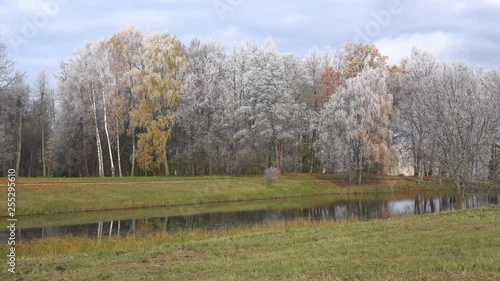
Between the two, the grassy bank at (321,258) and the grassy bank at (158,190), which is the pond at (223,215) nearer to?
the grassy bank at (158,190)

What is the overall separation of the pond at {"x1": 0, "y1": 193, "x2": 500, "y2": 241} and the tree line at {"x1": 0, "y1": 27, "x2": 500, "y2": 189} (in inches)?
334

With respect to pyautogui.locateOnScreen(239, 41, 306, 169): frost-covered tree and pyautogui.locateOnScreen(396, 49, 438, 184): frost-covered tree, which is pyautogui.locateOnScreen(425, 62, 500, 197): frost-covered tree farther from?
pyautogui.locateOnScreen(239, 41, 306, 169): frost-covered tree

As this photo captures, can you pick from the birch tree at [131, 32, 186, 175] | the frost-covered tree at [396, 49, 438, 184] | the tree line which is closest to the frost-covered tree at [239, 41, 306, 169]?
the tree line

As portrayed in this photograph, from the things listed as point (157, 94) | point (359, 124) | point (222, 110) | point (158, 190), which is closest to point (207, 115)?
point (222, 110)

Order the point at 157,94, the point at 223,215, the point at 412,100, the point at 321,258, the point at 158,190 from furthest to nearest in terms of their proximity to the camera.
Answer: the point at 412,100
the point at 157,94
the point at 158,190
the point at 223,215
the point at 321,258

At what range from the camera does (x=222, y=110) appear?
54.6m

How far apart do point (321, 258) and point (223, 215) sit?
2294 cm

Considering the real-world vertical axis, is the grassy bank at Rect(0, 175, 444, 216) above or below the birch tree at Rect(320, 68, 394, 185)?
below

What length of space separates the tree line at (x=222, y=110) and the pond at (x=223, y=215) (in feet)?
27.8

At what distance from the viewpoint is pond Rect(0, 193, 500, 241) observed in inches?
1112

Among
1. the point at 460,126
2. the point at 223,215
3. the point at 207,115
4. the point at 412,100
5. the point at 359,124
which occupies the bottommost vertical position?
the point at 223,215

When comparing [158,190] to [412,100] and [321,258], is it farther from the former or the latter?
[321,258]

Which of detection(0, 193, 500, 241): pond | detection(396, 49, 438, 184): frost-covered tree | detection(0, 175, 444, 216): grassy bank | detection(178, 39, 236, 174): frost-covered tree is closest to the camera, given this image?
detection(0, 193, 500, 241): pond

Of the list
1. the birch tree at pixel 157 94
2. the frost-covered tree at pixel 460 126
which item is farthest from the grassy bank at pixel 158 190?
the frost-covered tree at pixel 460 126
